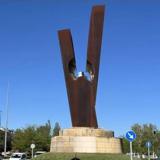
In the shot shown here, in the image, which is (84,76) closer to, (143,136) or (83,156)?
(83,156)

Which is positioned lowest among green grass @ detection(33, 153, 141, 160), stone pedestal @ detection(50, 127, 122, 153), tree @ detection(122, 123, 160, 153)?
green grass @ detection(33, 153, 141, 160)

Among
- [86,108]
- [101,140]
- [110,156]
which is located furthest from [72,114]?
[110,156]

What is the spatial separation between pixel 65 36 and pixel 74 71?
9.84 feet

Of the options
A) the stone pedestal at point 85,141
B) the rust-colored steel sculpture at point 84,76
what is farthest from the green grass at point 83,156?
the rust-colored steel sculpture at point 84,76

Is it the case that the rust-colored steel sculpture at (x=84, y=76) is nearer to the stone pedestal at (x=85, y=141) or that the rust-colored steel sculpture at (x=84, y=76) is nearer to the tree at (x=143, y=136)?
the stone pedestal at (x=85, y=141)

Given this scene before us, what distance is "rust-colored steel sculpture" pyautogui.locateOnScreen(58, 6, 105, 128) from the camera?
33312mm

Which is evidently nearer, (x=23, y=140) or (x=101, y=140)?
(x=101, y=140)

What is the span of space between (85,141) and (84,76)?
18.3 ft

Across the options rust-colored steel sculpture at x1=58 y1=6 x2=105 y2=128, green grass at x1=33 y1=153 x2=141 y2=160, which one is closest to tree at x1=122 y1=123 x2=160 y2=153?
rust-colored steel sculpture at x1=58 y1=6 x2=105 y2=128

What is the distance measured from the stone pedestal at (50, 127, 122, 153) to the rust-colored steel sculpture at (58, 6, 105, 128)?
1321mm

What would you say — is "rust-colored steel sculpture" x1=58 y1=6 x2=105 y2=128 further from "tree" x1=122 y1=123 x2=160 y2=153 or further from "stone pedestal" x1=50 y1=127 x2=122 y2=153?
"tree" x1=122 y1=123 x2=160 y2=153

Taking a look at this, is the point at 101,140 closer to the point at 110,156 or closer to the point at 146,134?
the point at 110,156

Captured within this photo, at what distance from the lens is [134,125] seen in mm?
A: 85812

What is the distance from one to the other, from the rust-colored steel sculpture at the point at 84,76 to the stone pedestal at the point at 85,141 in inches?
52.0
